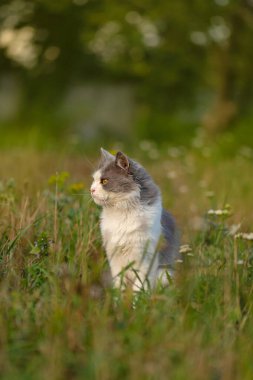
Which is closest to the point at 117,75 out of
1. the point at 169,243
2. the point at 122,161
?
the point at 122,161

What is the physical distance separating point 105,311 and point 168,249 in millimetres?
1326

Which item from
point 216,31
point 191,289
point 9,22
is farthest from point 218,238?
point 9,22

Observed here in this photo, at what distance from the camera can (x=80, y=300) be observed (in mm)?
3066

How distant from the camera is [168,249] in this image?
14.1 ft

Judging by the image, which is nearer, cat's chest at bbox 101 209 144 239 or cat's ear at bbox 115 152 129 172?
cat's chest at bbox 101 209 144 239

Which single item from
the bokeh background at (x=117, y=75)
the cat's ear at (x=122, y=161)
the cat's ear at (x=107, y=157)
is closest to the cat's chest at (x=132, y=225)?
the cat's ear at (x=122, y=161)

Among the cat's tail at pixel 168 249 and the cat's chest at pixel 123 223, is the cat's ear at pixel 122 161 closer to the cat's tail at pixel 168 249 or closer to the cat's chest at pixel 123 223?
the cat's chest at pixel 123 223

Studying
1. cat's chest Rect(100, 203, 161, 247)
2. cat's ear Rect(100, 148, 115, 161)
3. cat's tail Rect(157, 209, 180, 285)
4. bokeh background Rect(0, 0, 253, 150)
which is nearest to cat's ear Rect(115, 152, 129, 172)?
cat's ear Rect(100, 148, 115, 161)

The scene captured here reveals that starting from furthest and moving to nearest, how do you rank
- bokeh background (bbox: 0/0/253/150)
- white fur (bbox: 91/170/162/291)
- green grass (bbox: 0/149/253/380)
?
bokeh background (bbox: 0/0/253/150), white fur (bbox: 91/170/162/291), green grass (bbox: 0/149/253/380)

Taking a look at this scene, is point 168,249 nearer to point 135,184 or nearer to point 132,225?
point 132,225

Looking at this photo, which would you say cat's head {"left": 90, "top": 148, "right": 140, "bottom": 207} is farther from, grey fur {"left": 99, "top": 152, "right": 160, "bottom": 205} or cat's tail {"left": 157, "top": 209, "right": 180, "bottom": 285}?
cat's tail {"left": 157, "top": 209, "right": 180, "bottom": 285}

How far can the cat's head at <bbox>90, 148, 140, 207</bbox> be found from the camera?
423 centimetres

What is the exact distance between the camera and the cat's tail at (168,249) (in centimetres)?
420

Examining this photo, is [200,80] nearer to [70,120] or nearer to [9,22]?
[70,120]
